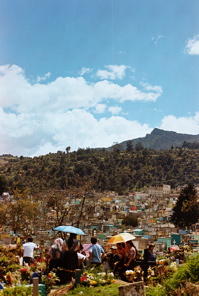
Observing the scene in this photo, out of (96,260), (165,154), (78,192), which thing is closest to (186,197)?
(78,192)

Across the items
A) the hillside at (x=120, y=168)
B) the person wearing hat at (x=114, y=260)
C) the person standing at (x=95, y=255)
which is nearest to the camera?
the person wearing hat at (x=114, y=260)

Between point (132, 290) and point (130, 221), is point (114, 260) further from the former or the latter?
point (130, 221)

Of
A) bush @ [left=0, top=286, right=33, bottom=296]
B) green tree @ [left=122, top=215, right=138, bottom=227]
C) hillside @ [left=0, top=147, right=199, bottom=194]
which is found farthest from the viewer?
hillside @ [left=0, top=147, right=199, bottom=194]

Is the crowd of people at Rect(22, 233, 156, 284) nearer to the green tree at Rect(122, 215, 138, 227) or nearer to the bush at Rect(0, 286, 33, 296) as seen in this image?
the bush at Rect(0, 286, 33, 296)

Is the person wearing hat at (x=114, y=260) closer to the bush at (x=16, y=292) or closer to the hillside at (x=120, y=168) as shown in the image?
the bush at (x=16, y=292)

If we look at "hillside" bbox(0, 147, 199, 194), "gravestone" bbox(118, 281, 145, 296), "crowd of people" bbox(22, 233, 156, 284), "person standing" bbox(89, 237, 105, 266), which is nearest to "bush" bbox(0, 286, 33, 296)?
"crowd of people" bbox(22, 233, 156, 284)

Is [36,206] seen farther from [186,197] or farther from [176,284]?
[176,284]

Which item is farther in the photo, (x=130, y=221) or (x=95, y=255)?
(x=130, y=221)

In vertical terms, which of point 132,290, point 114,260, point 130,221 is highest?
point 132,290

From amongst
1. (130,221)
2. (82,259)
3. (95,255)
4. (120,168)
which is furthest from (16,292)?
(120,168)

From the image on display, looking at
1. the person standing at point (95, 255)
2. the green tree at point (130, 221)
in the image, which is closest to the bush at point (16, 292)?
the person standing at point (95, 255)

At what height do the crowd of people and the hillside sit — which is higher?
the hillside

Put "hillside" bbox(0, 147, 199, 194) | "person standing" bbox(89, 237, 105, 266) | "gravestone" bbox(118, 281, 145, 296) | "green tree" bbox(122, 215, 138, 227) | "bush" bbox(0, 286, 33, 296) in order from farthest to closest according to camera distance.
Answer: "hillside" bbox(0, 147, 199, 194) → "green tree" bbox(122, 215, 138, 227) → "person standing" bbox(89, 237, 105, 266) → "bush" bbox(0, 286, 33, 296) → "gravestone" bbox(118, 281, 145, 296)

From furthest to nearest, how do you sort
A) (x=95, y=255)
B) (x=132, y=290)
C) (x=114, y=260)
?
(x=95, y=255)
(x=114, y=260)
(x=132, y=290)
